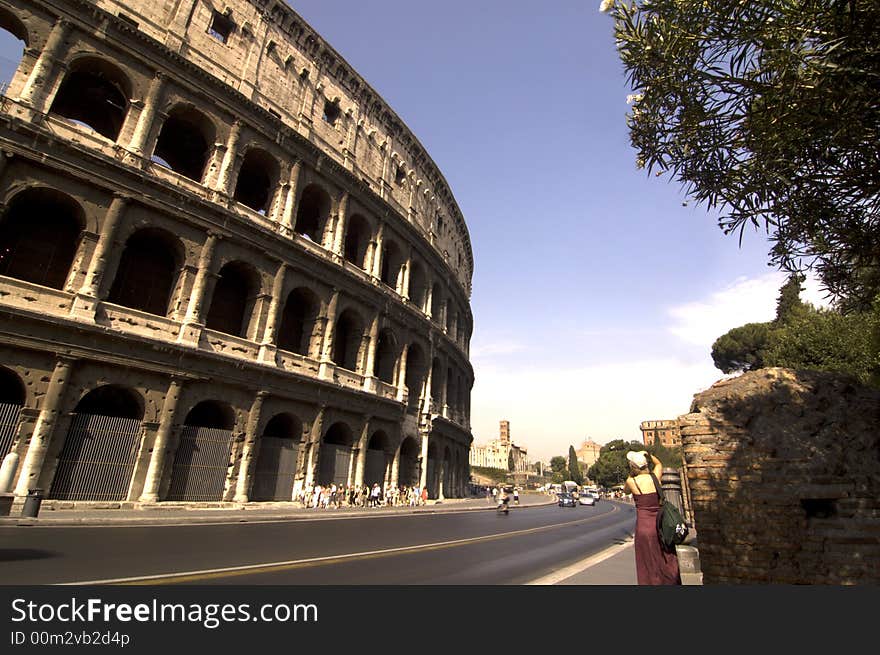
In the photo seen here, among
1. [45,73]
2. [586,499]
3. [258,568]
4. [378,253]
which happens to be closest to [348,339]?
[378,253]

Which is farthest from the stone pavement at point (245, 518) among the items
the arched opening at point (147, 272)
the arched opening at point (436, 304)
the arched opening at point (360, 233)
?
the arched opening at point (436, 304)

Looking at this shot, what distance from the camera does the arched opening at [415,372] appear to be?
26284 mm

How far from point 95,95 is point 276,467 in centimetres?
1545

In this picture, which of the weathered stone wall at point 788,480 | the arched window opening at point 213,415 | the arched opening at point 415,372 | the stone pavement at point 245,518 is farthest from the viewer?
the arched opening at point 415,372

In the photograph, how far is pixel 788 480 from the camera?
15.7ft

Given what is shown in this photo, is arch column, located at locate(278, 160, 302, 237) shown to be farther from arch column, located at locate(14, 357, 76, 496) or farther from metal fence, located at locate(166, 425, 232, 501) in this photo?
arch column, located at locate(14, 357, 76, 496)

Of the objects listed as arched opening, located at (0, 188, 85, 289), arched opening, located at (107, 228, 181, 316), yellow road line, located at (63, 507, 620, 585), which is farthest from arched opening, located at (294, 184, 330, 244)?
yellow road line, located at (63, 507, 620, 585)

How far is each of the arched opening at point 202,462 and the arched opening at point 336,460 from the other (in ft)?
14.5

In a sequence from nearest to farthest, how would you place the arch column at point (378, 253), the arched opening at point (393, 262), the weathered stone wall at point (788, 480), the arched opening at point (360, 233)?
the weathered stone wall at point (788, 480)
the arch column at point (378, 253)
the arched opening at point (360, 233)
the arched opening at point (393, 262)

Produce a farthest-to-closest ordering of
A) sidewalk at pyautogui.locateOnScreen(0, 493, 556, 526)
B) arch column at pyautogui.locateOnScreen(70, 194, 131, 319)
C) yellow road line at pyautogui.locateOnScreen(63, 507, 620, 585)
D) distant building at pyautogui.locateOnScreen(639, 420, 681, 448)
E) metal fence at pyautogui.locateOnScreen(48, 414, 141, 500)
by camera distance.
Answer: distant building at pyautogui.locateOnScreen(639, 420, 681, 448), arch column at pyautogui.locateOnScreen(70, 194, 131, 319), metal fence at pyautogui.locateOnScreen(48, 414, 141, 500), sidewalk at pyautogui.locateOnScreen(0, 493, 556, 526), yellow road line at pyautogui.locateOnScreen(63, 507, 620, 585)

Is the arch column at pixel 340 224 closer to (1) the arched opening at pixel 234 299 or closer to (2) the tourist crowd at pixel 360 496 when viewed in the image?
(1) the arched opening at pixel 234 299

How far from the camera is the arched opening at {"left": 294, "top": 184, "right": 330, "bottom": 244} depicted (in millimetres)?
21016

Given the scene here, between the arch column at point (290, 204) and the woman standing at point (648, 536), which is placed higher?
the arch column at point (290, 204)

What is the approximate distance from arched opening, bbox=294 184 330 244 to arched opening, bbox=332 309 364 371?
13.2 ft
